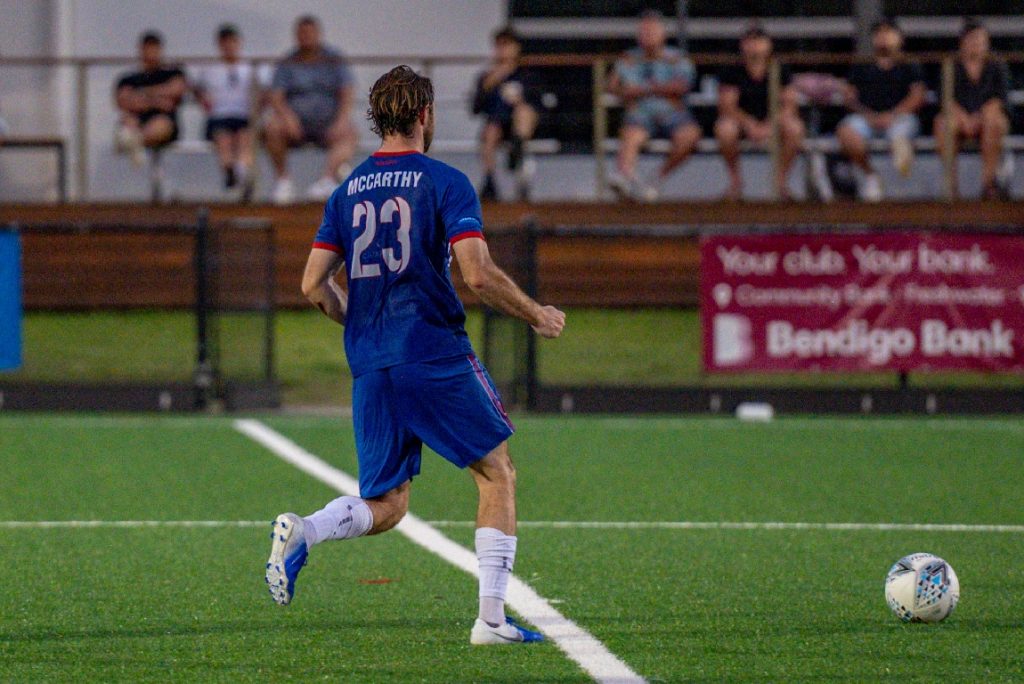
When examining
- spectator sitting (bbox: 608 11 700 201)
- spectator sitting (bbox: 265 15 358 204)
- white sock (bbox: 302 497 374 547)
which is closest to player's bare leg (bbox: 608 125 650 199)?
spectator sitting (bbox: 608 11 700 201)

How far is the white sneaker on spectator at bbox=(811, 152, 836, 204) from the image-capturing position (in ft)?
61.3

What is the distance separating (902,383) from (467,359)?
973 cm

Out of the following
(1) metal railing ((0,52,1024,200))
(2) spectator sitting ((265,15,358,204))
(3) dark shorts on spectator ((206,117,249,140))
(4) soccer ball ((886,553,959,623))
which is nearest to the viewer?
(4) soccer ball ((886,553,959,623))

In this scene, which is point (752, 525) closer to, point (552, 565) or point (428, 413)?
point (552, 565)

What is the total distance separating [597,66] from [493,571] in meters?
13.2

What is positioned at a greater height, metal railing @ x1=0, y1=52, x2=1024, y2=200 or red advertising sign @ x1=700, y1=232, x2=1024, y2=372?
metal railing @ x1=0, y1=52, x2=1024, y2=200

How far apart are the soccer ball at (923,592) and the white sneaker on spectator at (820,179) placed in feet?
41.9

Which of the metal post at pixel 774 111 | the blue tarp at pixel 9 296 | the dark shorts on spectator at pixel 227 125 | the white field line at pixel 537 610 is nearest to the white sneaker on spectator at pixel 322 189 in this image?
the dark shorts on spectator at pixel 227 125

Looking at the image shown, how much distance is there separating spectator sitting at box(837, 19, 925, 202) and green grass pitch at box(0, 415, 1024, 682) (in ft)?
18.5

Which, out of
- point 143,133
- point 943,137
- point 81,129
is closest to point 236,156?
point 143,133

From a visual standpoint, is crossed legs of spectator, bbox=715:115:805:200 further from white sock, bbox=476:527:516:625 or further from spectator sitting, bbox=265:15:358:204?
white sock, bbox=476:527:516:625

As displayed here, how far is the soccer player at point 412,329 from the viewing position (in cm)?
570

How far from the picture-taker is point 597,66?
723 inches

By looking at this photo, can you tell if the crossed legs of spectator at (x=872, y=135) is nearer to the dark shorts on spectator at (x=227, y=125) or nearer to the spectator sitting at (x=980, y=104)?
the spectator sitting at (x=980, y=104)
